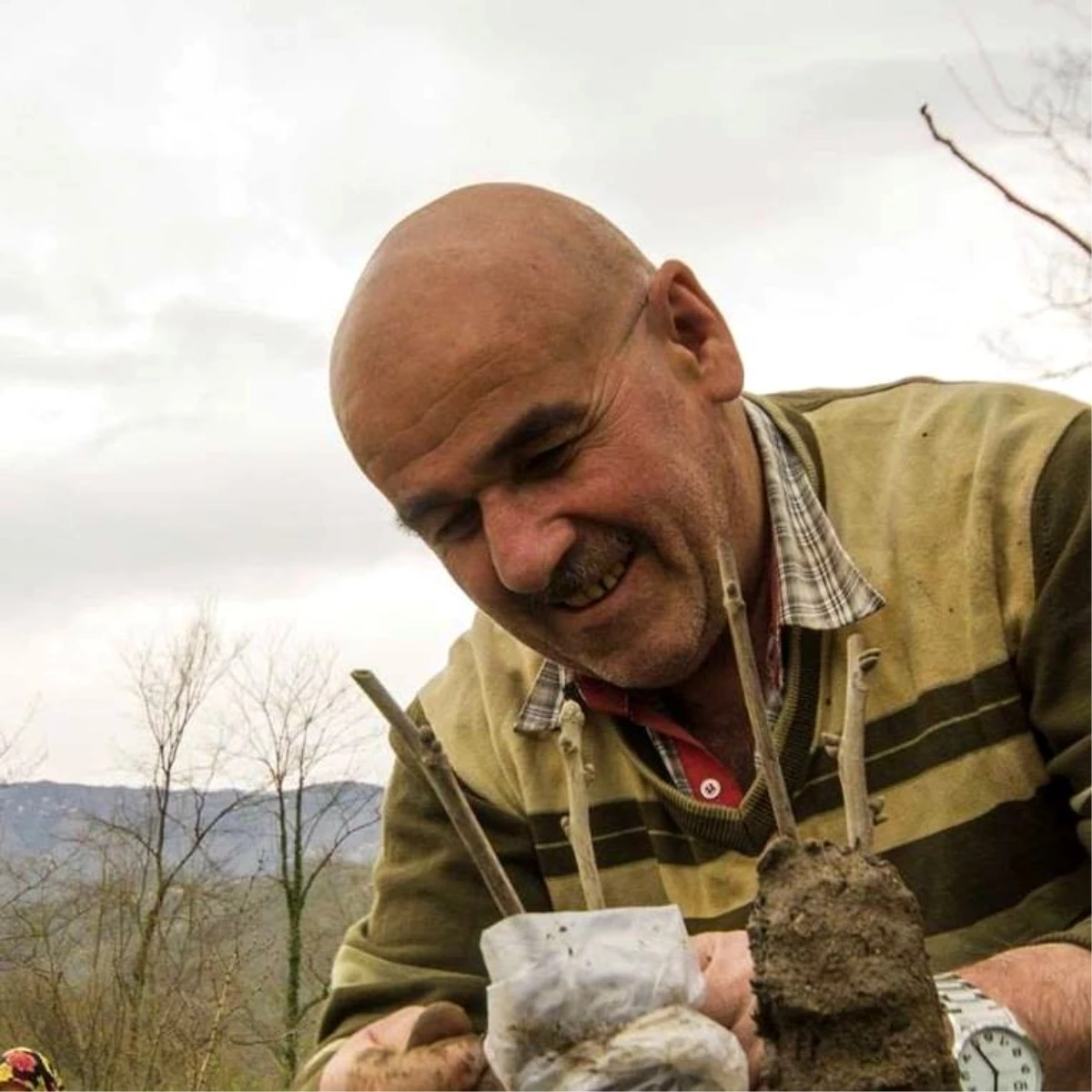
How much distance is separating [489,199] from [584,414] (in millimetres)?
499

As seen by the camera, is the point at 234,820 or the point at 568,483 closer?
the point at 568,483

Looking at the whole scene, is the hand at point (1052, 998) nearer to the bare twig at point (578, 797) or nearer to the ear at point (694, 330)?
the bare twig at point (578, 797)

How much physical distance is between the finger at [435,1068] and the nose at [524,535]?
808 mm

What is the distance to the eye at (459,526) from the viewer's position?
2465mm

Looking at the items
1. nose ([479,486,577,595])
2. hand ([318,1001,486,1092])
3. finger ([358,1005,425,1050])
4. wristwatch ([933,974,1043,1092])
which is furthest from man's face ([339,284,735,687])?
wristwatch ([933,974,1043,1092])

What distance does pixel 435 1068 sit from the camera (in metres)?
1.70

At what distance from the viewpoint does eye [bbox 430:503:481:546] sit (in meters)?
2.46

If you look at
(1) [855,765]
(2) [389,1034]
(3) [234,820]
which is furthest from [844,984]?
(3) [234,820]

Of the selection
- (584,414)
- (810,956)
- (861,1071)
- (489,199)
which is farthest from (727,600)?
(489,199)

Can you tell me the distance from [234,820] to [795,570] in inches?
1000

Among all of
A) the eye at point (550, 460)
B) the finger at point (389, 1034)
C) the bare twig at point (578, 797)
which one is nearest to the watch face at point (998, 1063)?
the bare twig at point (578, 797)

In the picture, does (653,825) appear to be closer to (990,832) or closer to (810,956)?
(990,832)

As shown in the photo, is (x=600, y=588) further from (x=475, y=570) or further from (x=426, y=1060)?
(x=426, y=1060)

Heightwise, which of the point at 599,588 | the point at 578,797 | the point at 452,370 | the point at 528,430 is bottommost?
the point at 578,797
